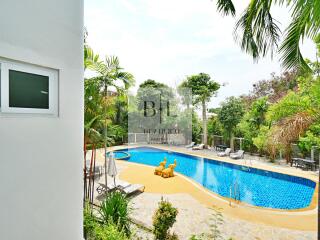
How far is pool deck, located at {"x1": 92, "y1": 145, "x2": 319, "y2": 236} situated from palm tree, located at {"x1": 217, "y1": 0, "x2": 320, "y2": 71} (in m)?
4.85

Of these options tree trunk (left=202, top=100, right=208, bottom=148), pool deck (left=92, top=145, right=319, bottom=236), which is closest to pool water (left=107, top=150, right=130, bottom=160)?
pool deck (left=92, top=145, right=319, bottom=236)

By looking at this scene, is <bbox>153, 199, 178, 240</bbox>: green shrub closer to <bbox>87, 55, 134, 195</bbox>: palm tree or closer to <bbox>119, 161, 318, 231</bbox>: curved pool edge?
<bbox>87, 55, 134, 195</bbox>: palm tree

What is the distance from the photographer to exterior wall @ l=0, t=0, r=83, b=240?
2260mm

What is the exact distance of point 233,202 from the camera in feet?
28.0

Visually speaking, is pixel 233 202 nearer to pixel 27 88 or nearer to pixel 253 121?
pixel 27 88

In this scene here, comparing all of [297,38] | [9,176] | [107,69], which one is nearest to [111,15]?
[107,69]

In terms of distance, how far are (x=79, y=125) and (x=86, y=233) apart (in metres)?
3.23

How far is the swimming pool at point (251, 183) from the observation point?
905cm

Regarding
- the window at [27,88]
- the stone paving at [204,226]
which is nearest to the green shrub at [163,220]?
the stone paving at [204,226]

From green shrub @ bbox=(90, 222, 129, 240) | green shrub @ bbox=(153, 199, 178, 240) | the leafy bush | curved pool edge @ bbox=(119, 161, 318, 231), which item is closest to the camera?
green shrub @ bbox=(90, 222, 129, 240)

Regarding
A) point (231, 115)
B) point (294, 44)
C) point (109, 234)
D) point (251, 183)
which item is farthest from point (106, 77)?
point (231, 115)

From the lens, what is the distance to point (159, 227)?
5.18m

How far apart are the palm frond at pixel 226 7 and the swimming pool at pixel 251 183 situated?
7148 mm

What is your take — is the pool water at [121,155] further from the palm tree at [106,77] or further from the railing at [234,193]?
the palm tree at [106,77]
